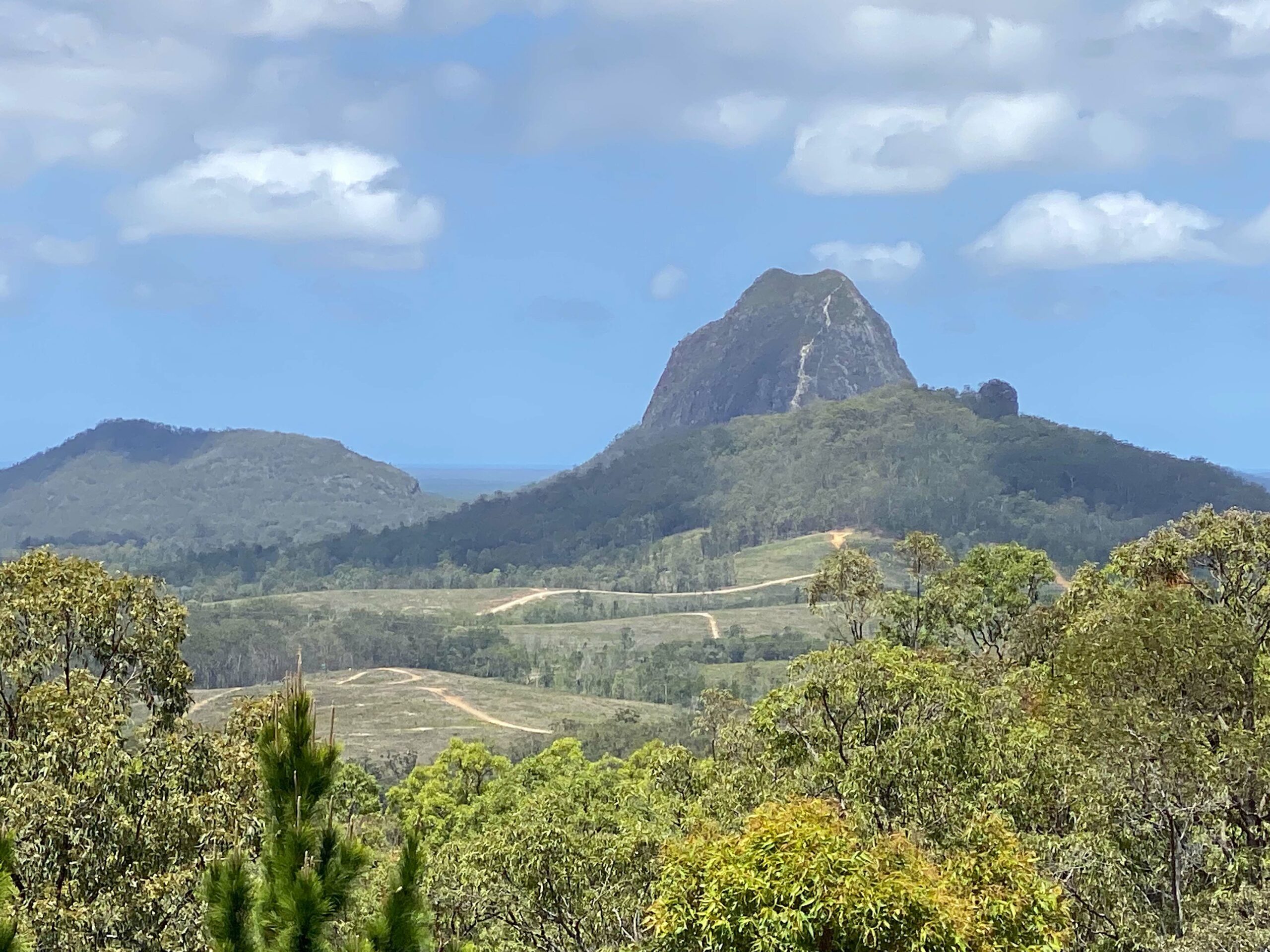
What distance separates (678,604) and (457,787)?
12888cm

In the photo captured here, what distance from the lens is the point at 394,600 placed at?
169m

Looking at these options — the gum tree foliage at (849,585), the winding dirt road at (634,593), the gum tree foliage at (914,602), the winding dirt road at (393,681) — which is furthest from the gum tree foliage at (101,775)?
the winding dirt road at (634,593)

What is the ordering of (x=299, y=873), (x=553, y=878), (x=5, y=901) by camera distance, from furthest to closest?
(x=553, y=878) < (x=299, y=873) < (x=5, y=901)

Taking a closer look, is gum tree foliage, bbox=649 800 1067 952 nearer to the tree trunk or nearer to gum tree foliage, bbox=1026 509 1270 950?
gum tree foliage, bbox=1026 509 1270 950

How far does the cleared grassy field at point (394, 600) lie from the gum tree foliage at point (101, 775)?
137 m

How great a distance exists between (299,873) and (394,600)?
6426 inches

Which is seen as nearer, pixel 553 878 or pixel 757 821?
pixel 757 821

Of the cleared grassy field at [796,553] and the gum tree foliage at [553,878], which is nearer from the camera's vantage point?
the gum tree foliage at [553,878]

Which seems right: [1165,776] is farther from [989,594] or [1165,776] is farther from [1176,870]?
[989,594]

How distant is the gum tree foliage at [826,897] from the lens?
10.6 metres

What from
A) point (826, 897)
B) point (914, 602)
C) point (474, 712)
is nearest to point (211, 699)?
point (474, 712)

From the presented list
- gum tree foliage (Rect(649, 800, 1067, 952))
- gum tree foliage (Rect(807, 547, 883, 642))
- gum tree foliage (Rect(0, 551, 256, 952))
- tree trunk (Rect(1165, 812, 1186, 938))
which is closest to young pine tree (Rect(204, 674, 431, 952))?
gum tree foliage (Rect(649, 800, 1067, 952))

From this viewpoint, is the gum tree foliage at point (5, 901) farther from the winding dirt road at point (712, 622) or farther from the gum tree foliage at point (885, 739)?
the winding dirt road at point (712, 622)

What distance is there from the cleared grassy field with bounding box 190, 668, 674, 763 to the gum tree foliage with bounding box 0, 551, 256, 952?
62.3 meters
